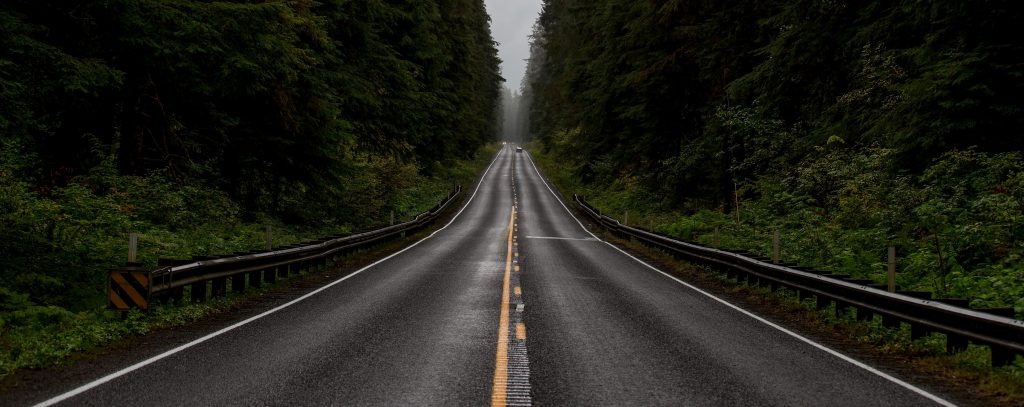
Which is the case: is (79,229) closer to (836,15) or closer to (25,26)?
(25,26)

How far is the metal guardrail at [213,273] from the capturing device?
8375 millimetres

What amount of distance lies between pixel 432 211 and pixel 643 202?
40.1ft

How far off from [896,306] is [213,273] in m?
10.1

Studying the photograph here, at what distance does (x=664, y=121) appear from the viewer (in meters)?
31.1

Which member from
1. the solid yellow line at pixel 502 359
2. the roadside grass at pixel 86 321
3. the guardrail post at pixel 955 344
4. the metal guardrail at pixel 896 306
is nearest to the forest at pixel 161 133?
the roadside grass at pixel 86 321

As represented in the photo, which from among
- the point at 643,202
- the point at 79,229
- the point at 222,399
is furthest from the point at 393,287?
the point at 643,202

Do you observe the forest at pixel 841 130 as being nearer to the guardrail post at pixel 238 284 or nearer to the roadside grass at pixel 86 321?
the roadside grass at pixel 86 321

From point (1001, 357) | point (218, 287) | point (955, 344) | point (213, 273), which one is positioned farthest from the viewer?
point (218, 287)

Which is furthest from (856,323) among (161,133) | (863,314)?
(161,133)

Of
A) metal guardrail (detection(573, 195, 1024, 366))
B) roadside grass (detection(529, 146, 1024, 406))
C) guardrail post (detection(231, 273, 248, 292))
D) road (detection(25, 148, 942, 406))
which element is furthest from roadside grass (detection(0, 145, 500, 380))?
metal guardrail (detection(573, 195, 1024, 366))

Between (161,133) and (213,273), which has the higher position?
(161,133)

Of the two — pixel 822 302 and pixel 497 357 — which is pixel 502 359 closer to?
pixel 497 357

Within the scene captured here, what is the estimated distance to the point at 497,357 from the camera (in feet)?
22.4

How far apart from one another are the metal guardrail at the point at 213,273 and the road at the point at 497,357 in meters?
1.30
